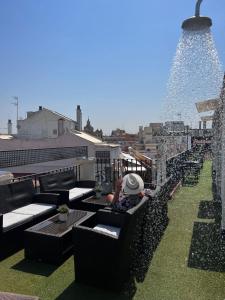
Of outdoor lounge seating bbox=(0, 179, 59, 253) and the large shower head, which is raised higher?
the large shower head

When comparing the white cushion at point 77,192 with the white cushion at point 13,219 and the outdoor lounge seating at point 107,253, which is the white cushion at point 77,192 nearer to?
the white cushion at point 13,219

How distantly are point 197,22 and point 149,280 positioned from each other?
3.13 m

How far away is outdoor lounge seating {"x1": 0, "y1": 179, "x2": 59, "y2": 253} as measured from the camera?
403 centimetres

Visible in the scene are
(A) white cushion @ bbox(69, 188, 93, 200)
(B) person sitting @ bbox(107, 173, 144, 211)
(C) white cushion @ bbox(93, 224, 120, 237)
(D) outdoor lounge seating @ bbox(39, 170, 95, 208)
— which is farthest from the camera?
(A) white cushion @ bbox(69, 188, 93, 200)

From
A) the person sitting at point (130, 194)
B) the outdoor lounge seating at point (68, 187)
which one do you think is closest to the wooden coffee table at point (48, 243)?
the person sitting at point (130, 194)

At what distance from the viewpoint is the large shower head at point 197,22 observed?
3.57 meters

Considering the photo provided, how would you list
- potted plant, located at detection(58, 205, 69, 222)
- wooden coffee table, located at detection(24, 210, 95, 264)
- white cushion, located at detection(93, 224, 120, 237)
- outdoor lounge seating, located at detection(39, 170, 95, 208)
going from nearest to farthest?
white cushion, located at detection(93, 224, 120, 237)
wooden coffee table, located at detection(24, 210, 95, 264)
potted plant, located at detection(58, 205, 69, 222)
outdoor lounge seating, located at detection(39, 170, 95, 208)

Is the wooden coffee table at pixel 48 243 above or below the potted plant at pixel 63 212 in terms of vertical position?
below

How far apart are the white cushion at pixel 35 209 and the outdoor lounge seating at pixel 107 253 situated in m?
1.62

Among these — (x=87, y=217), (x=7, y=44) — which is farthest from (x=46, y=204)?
(x=7, y=44)

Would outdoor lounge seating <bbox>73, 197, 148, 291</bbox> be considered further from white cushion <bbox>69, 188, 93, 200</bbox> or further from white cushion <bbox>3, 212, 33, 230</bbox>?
white cushion <bbox>69, 188, 93, 200</bbox>

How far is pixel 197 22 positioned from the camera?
360cm

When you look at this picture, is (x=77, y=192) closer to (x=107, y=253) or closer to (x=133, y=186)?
(x=133, y=186)

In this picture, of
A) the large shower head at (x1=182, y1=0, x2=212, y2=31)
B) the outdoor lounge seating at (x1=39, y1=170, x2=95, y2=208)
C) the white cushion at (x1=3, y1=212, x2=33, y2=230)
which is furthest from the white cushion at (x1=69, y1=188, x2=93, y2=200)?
the large shower head at (x1=182, y1=0, x2=212, y2=31)
